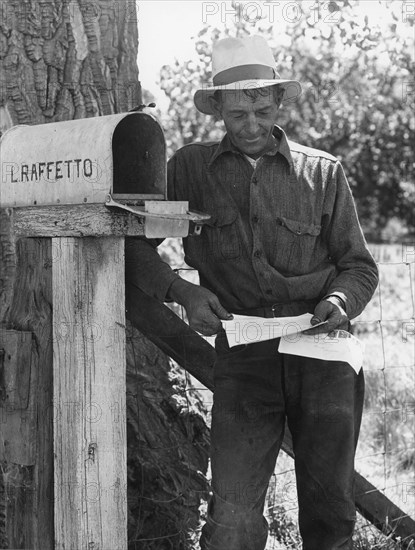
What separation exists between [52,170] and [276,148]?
0.82 metres

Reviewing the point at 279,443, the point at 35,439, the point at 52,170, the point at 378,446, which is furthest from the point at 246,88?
the point at 378,446

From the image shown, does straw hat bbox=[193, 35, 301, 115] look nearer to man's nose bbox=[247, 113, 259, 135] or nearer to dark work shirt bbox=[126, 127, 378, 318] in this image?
man's nose bbox=[247, 113, 259, 135]

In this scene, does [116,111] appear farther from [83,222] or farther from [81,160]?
[83,222]

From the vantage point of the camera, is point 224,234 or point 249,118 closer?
point 249,118

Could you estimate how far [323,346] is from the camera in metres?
3.24

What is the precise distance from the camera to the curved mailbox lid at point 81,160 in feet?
9.89

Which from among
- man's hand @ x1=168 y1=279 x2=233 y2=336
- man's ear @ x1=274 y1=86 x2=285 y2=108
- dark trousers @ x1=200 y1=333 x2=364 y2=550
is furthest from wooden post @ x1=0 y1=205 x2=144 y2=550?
man's ear @ x1=274 y1=86 x2=285 y2=108

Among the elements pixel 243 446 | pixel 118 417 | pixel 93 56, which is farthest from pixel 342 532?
pixel 93 56

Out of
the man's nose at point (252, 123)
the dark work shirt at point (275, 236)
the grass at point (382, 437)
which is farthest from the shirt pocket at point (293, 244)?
the grass at point (382, 437)

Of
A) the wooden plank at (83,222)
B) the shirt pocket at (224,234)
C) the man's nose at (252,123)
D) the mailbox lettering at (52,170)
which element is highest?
the man's nose at (252,123)

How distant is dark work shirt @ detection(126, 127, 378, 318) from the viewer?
3.31 meters

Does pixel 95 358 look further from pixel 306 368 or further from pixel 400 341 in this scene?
pixel 400 341

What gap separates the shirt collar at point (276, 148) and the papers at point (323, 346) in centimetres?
63

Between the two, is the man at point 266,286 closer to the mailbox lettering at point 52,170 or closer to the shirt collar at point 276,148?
the shirt collar at point 276,148
